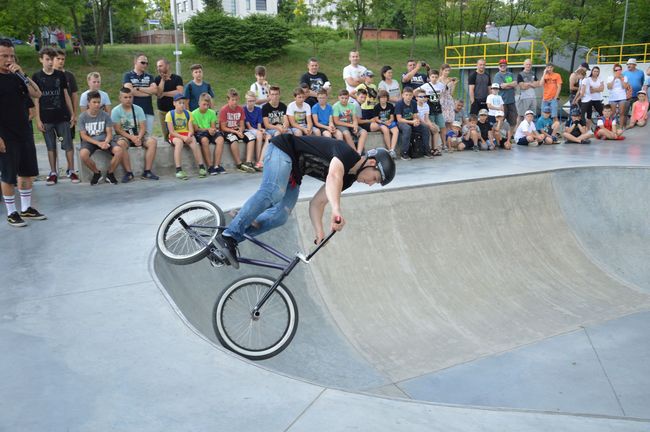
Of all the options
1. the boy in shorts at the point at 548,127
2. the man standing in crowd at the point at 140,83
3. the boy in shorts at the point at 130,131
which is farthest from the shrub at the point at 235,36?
the boy in shorts at the point at 130,131

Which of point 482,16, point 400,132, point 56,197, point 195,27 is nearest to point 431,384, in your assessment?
point 56,197

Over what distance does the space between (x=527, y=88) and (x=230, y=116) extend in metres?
8.49

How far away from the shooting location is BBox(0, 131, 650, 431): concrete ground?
3.34 m

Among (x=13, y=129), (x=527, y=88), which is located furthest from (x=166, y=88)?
(x=527, y=88)

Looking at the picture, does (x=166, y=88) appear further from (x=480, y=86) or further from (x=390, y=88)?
(x=480, y=86)

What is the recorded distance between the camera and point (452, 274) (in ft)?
25.6

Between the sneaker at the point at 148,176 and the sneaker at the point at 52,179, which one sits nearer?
the sneaker at the point at 52,179

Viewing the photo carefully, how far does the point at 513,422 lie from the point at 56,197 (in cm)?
741

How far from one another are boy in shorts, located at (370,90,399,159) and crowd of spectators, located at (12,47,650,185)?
0.02 m

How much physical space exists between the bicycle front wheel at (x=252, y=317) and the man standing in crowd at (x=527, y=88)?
11718mm

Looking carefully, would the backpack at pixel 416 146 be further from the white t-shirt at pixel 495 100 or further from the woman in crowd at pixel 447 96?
the white t-shirt at pixel 495 100

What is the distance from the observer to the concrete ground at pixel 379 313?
334 centimetres

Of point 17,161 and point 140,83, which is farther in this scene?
point 140,83

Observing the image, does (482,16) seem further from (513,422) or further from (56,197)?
(513,422)
